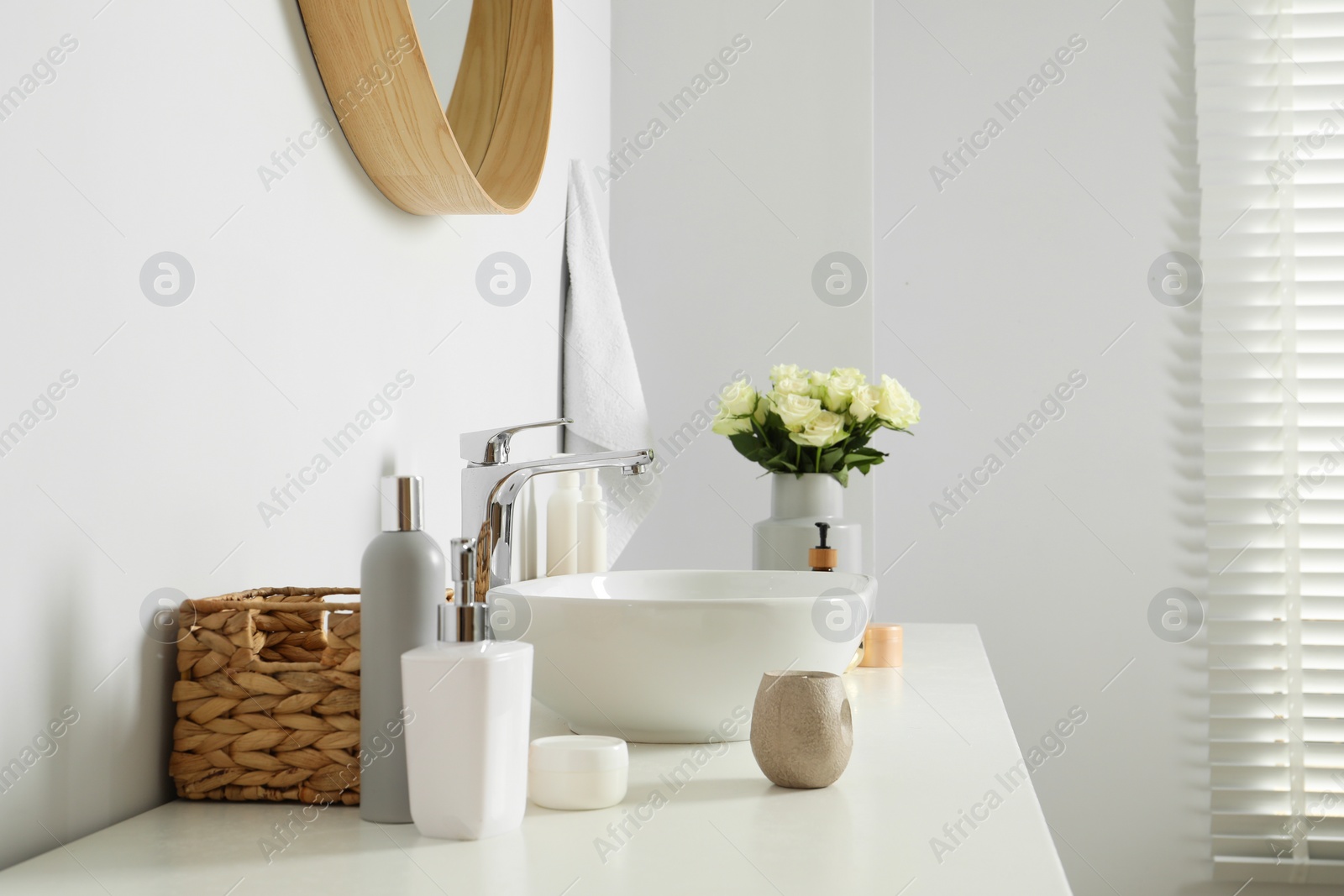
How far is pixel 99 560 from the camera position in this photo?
21.2 inches

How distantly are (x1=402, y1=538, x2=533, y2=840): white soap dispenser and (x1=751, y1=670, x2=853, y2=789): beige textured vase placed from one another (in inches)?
6.6

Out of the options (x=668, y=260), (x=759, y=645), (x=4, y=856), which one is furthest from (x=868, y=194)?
(x=4, y=856)

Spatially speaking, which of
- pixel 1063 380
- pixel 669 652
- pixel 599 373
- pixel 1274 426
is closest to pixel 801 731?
pixel 669 652

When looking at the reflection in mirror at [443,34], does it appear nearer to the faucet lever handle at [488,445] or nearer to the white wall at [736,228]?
the faucet lever handle at [488,445]

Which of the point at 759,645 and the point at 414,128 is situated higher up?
the point at 414,128

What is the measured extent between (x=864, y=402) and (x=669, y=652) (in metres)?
0.68

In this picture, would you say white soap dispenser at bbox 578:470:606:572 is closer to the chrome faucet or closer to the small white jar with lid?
the chrome faucet

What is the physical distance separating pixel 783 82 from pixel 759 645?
1.27 meters

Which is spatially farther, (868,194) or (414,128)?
(868,194)

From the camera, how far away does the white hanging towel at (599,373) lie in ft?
4.82

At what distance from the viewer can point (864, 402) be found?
1309 millimetres

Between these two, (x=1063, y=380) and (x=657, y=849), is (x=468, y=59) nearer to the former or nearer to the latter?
(x=657, y=849)

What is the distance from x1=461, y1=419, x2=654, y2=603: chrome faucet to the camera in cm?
79

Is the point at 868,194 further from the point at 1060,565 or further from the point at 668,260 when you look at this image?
the point at 1060,565
